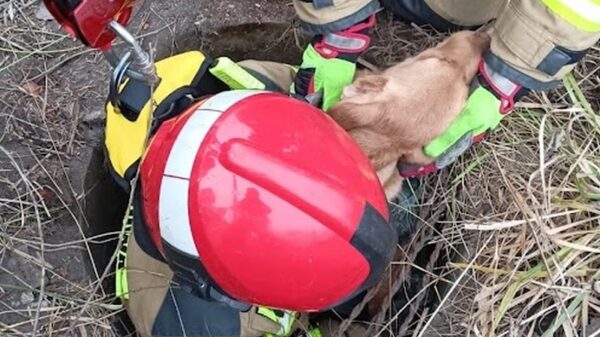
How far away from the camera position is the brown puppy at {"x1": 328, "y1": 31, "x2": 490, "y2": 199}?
1892 millimetres

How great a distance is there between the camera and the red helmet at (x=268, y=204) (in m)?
1.56

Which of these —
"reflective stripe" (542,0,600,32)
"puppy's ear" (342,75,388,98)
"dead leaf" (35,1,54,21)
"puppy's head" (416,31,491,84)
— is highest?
"reflective stripe" (542,0,600,32)

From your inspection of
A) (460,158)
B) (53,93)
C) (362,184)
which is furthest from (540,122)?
(53,93)

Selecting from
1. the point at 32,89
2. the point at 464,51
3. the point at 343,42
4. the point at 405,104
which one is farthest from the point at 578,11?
the point at 32,89

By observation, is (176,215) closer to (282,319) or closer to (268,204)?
(268,204)

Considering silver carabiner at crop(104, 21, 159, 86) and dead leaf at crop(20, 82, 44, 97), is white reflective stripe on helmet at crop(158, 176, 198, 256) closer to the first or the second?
silver carabiner at crop(104, 21, 159, 86)

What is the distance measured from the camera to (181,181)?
1.59m

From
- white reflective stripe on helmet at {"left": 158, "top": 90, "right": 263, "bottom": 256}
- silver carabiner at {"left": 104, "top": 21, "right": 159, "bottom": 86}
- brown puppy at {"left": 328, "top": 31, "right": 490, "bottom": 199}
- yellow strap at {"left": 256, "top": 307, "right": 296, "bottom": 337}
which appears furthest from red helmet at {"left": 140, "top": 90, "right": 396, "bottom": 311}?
yellow strap at {"left": 256, "top": 307, "right": 296, "bottom": 337}

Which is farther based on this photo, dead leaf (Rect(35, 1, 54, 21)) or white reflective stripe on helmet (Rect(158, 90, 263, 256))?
dead leaf (Rect(35, 1, 54, 21))

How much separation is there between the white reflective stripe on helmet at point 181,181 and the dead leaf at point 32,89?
0.71 meters

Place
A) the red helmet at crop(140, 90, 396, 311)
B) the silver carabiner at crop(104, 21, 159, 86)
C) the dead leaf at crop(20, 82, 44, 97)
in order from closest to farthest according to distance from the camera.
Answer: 1. the red helmet at crop(140, 90, 396, 311)
2. the silver carabiner at crop(104, 21, 159, 86)
3. the dead leaf at crop(20, 82, 44, 97)

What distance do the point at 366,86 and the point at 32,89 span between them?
0.80 m

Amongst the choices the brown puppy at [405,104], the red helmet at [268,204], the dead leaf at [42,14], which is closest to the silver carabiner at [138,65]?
the red helmet at [268,204]

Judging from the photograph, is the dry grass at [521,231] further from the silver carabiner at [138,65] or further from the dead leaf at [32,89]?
the dead leaf at [32,89]
